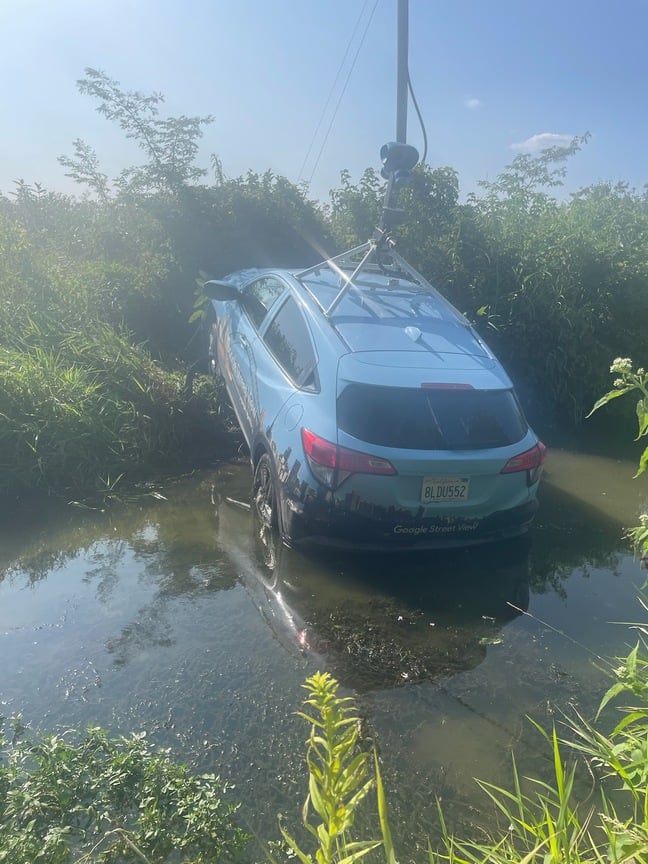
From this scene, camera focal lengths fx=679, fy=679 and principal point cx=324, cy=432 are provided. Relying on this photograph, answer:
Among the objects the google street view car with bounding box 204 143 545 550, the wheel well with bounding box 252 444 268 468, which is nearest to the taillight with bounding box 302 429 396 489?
the google street view car with bounding box 204 143 545 550

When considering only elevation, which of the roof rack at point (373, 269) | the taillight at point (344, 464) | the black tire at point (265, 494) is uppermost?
the roof rack at point (373, 269)

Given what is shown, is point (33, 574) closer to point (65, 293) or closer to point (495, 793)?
point (495, 793)

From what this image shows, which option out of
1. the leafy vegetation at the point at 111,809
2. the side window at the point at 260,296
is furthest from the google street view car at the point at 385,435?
the leafy vegetation at the point at 111,809

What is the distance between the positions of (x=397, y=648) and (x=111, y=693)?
1.47 m

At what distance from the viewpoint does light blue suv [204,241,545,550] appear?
4.03m

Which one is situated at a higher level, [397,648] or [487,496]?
[487,496]

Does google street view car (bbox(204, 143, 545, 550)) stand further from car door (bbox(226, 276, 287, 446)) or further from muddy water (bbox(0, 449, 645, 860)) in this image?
muddy water (bbox(0, 449, 645, 860))

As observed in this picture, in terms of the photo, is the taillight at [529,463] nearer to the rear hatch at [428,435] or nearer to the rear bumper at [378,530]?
the rear hatch at [428,435]

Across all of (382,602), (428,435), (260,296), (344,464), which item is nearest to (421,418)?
(428,435)

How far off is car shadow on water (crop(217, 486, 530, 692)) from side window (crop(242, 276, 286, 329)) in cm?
179

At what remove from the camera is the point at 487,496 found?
4.24 meters

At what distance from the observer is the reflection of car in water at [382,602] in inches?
140

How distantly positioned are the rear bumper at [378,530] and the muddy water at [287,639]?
0.91ft

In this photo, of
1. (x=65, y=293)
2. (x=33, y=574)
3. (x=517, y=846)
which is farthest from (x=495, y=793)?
(x=65, y=293)
